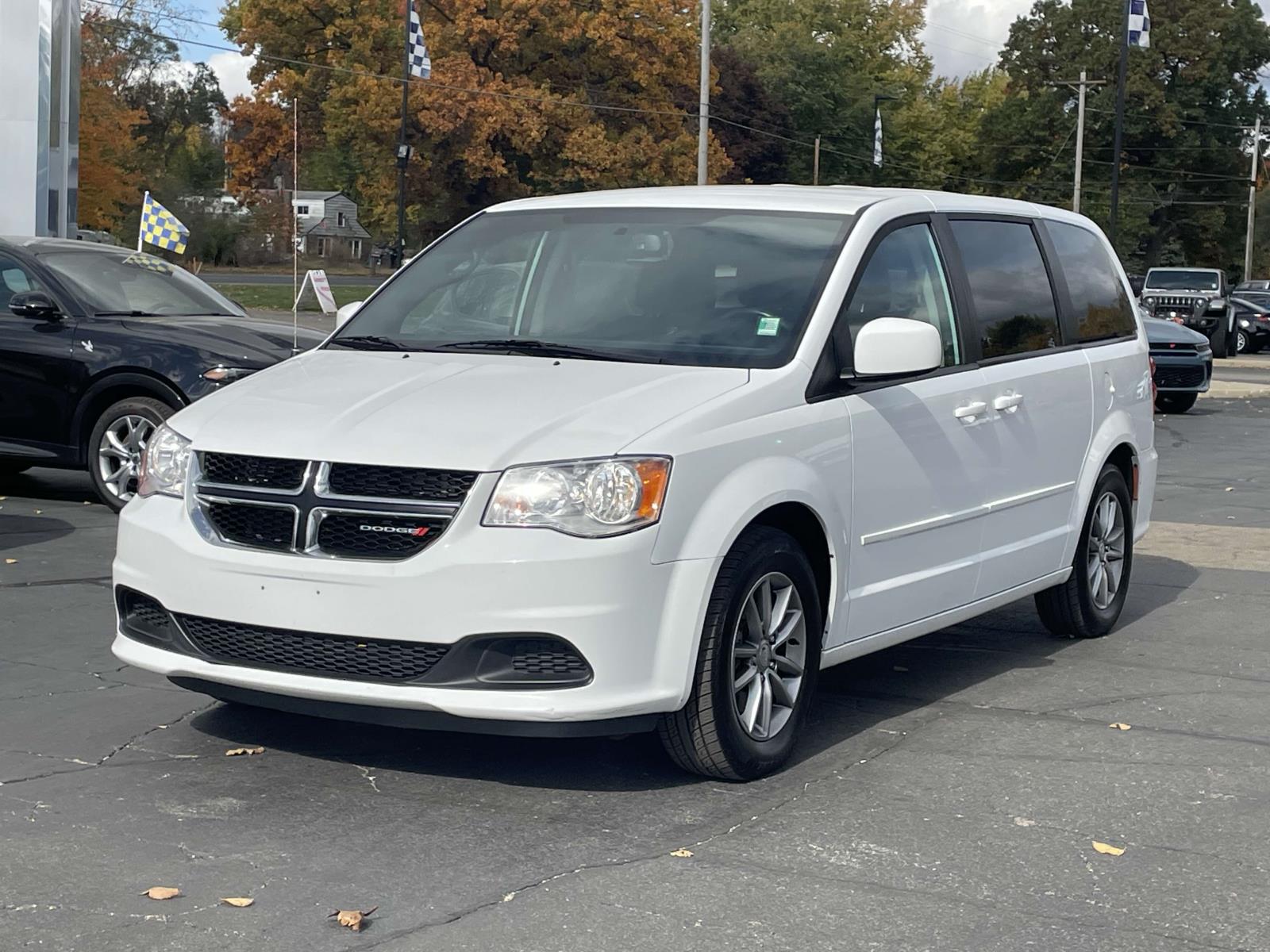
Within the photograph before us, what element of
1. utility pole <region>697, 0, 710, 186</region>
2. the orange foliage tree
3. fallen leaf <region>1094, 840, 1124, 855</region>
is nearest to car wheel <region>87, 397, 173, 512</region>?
fallen leaf <region>1094, 840, 1124, 855</region>

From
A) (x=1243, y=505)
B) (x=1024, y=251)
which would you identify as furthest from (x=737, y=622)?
(x=1243, y=505)

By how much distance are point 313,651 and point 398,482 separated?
54cm

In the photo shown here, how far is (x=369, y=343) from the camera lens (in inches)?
248

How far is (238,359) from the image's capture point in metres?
11.0

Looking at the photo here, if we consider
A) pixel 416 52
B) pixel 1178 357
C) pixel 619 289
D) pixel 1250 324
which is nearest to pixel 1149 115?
pixel 1250 324

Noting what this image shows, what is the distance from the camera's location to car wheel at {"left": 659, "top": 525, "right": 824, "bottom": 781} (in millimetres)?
5133

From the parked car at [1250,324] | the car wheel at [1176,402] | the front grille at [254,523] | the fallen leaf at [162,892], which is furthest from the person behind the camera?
the parked car at [1250,324]

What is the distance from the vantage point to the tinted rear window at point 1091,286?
7.75 meters

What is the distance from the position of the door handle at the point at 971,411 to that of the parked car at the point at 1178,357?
16.8 m

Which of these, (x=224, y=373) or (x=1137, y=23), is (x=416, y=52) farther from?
(x=224, y=373)

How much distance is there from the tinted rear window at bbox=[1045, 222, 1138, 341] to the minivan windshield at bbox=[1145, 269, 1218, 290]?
2951 centimetres

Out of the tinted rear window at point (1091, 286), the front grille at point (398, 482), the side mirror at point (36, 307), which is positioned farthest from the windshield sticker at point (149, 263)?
the front grille at point (398, 482)

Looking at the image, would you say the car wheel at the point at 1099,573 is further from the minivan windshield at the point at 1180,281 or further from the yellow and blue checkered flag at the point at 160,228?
the minivan windshield at the point at 1180,281

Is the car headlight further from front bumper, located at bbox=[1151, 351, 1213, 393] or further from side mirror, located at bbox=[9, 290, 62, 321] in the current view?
front bumper, located at bbox=[1151, 351, 1213, 393]
